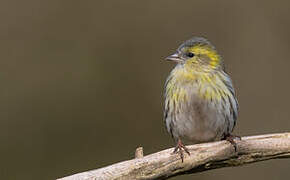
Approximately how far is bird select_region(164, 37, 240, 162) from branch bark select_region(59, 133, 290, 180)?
30cm

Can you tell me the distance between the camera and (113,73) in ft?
29.8

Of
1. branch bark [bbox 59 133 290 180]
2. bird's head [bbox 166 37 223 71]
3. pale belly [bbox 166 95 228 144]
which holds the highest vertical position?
bird's head [bbox 166 37 223 71]

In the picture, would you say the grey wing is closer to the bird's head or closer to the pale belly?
the pale belly

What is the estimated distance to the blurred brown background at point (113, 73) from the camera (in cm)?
874

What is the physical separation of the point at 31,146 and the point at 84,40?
1691 millimetres

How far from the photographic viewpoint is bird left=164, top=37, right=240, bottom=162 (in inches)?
236

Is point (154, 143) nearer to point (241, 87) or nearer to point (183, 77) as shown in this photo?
point (241, 87)

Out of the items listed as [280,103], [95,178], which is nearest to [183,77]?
[95,178]

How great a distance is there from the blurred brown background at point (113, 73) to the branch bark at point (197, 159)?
3100mm

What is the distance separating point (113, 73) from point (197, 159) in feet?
12.5

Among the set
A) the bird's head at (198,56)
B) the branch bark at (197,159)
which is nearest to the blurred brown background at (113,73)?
the bird's head at (198,56)

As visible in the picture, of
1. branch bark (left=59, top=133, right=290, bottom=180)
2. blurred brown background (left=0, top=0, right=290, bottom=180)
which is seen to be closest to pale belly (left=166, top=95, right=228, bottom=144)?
branch bark (left=59, top=133, right=290, bottom=180)

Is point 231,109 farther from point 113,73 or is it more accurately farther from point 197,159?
point 113,73

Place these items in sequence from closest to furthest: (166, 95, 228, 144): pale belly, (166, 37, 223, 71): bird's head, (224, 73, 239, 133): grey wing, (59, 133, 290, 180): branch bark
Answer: (59, 133, 290, 180): branch bark < (166, 95, 228, 144): pale belly < (224, 73, 239, 133): grey wing < (166, 37, 223, 71): bird's head
